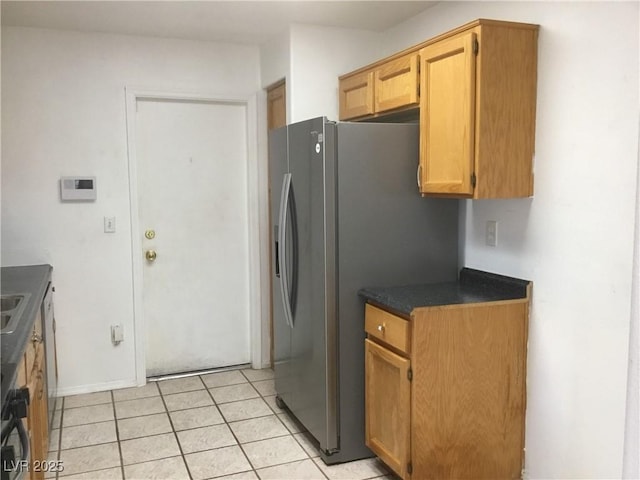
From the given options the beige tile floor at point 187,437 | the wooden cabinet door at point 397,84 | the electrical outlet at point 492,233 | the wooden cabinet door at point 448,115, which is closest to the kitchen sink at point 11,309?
the beige tile floor at point 187,437

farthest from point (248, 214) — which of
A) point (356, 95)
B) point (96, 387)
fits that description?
point (96, 387)

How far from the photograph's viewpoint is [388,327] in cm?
246

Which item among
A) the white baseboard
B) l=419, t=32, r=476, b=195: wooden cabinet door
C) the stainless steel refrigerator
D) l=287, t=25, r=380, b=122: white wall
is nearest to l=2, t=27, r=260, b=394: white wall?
the white baseboard

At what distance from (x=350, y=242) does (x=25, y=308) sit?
140cm

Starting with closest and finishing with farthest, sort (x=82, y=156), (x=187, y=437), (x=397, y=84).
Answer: (x=397, y=84)
(x=187, y=437)
(x=82, y=156)

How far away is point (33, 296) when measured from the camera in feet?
8.18

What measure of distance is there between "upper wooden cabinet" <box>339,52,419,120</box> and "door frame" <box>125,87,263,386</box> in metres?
0.90

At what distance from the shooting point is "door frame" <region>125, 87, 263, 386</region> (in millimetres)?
3709

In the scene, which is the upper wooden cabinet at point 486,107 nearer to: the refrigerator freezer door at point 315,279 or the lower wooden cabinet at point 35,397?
the refrigerator freezer door at point 315,279

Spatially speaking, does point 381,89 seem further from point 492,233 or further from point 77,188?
point 77,188

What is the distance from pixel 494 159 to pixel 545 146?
Answer: 0.77 feet

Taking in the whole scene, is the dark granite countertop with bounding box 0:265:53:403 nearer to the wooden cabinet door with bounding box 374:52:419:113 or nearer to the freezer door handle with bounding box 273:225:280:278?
the freezer door handle with bounding box 273:225:280:278

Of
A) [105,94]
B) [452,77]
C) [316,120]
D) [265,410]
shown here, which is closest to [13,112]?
[105,94]

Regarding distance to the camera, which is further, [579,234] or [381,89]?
[381,89]
